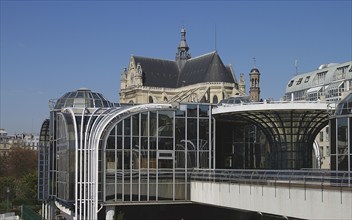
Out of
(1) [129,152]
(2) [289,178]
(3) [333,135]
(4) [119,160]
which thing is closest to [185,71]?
(1) [129,152]

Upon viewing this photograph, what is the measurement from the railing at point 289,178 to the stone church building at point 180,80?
5452 centimetres

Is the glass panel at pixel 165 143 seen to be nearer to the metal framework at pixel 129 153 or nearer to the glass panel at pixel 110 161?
the metal framework at pixel 129 153

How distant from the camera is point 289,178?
29.8 metres

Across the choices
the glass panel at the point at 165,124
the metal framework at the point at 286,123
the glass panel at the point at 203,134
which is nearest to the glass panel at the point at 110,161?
the glass panel at the point at 165,124

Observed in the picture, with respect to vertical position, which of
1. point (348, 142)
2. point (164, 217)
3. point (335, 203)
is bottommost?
point (164, 217)

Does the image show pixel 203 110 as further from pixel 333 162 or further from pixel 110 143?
pixel 333 162

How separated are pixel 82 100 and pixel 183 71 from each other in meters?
57.4

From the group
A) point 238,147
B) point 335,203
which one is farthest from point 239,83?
point 335,203

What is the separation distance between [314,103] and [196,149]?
8.91 m

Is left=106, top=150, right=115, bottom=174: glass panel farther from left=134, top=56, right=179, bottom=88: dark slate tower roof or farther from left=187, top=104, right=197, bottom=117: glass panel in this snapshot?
left=134, top=56, right=179, bottom=88: dark slate tower roof

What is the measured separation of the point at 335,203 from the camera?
1027 inches

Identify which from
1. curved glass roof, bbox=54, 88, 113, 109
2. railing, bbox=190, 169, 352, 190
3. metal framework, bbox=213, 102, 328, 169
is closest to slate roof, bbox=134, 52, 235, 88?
metal framework, bbox=213, 102, 328, 169

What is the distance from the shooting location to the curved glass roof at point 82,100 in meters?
46.5

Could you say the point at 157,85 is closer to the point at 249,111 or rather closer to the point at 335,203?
the point at 249,111
